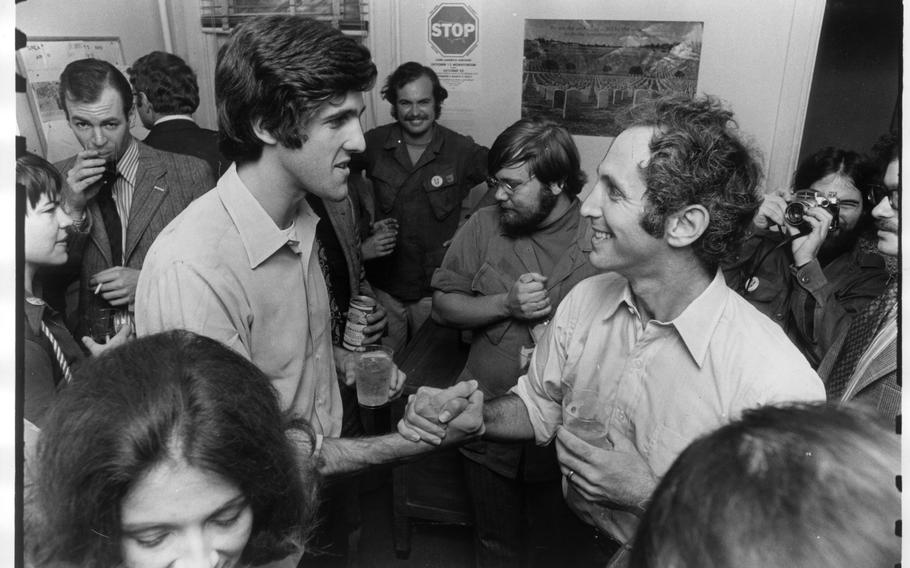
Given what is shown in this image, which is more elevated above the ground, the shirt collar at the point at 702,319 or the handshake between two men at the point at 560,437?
the shirt collar at the point at 702,319

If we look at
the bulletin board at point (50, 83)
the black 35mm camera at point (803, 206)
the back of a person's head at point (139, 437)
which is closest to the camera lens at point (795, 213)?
the black 35mm camera at point (803, 206)

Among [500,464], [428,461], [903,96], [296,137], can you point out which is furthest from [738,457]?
[428,461]

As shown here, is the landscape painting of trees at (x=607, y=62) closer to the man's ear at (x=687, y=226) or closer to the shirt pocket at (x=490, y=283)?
the man's ear at (x=687, y=226)

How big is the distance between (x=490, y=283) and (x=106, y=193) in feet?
2.92

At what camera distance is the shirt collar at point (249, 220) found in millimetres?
923

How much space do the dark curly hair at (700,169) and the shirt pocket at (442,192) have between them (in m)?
1.08

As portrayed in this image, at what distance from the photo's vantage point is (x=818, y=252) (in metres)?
1.11

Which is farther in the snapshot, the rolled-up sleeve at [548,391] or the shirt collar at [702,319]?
the rolled-up sleeve at [548,391]

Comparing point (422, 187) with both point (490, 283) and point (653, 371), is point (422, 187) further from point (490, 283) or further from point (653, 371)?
point (653, 371)

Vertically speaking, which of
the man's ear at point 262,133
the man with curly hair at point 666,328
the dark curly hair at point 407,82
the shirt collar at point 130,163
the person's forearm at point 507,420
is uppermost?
the dark curly hair at point 407,82

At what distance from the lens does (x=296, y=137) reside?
2.97 feet

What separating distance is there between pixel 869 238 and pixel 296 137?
3.14ft

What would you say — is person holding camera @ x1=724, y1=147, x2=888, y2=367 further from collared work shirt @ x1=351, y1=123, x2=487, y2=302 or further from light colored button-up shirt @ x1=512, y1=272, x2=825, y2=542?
collared work shirt @ x1=351, y1=123, x2=487, y2=302

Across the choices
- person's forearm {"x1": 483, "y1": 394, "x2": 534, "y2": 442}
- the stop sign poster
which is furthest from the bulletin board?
person's forearm {"x1": 483, "y1": 394, "x2": 534, "y2": 442}
